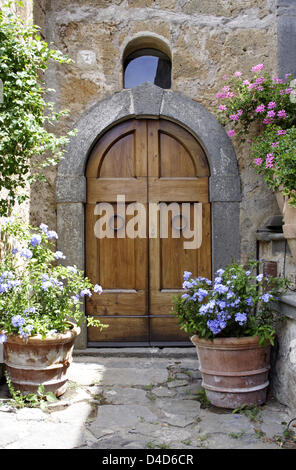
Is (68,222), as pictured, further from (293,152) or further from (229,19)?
Answer: (229,19)

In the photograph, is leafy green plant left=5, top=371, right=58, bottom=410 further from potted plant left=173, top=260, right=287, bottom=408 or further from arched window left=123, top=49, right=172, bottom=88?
arched window left=123, top=49, right=172, bottom=88

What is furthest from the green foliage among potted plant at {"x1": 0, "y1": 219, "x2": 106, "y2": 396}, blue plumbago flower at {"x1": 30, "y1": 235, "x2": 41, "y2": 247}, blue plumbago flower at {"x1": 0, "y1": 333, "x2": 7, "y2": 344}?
blue plumbago flower at {"x1": 0, "y1": 333, "x2": 7, "y2": 344}

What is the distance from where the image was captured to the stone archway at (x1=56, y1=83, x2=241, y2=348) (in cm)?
414

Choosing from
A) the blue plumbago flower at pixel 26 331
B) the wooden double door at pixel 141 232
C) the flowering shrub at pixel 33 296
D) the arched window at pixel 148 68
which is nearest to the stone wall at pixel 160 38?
the arched window at pixel 148 68

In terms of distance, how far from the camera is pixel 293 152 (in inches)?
122

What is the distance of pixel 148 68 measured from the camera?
452 centimetres

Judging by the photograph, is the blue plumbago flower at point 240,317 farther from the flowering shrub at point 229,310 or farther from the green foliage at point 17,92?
the green foliage at point 17,92

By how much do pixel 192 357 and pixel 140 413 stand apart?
1.31 meters

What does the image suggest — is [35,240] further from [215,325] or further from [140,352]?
[140,352]

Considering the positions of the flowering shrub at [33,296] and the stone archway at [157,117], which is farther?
the stone archway at [157,117]

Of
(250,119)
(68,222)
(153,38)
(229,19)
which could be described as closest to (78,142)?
(68,222)

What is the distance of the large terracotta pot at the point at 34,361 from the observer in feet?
9.54

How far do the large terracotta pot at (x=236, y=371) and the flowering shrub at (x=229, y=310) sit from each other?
0.08m

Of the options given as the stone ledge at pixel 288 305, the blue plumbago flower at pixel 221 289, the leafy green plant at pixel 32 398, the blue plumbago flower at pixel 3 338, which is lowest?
the leafy green plant at pixel 32 398
